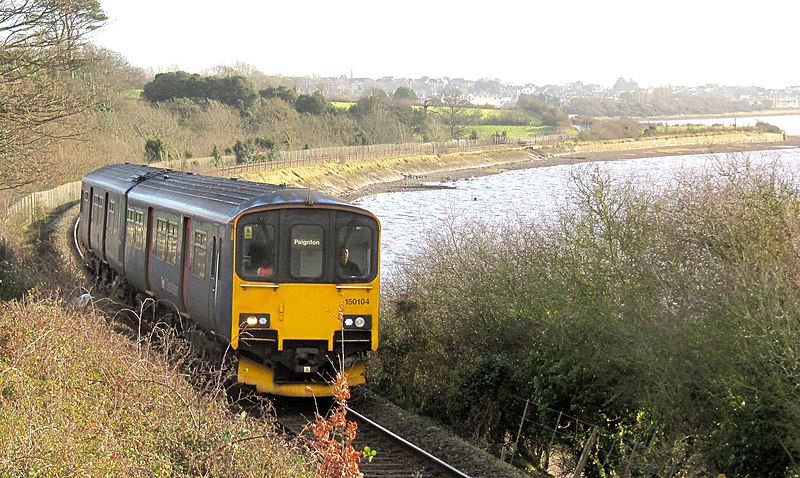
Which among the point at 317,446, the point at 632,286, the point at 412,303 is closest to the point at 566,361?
the point at 632,286

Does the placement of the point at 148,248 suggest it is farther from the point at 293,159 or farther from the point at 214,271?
the point at 293,159

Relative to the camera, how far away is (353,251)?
13016mm

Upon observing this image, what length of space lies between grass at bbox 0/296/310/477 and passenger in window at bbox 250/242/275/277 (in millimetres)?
1700

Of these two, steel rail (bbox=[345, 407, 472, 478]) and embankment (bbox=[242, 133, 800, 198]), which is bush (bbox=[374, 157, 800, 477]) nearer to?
steel rail (bbox=[345, 407, 472, 478])

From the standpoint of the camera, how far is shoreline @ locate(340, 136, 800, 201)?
6781 cm

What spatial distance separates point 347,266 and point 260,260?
44.0 inches

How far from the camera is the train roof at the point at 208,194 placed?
1291 centimetres

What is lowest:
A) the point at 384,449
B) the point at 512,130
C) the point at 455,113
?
the point at 384,449

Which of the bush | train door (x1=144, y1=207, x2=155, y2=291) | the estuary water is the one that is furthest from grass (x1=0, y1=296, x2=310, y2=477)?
the estuary water

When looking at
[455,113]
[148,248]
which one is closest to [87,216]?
[148,248]

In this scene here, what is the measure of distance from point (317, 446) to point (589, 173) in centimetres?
969

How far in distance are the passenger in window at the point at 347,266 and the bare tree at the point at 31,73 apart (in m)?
9.40

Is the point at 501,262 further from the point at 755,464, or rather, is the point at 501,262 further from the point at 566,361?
the point at 755,464

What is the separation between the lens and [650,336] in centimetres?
1190
